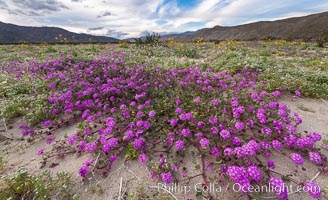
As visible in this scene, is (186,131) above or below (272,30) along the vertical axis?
below

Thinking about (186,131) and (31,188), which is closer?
(31,188)

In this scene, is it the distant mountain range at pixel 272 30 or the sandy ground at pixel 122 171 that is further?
the distant mountain range at pixel 272 30

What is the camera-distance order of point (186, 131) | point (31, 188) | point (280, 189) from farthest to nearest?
point (186, 131) < point (31, 188) < point (280, 189)

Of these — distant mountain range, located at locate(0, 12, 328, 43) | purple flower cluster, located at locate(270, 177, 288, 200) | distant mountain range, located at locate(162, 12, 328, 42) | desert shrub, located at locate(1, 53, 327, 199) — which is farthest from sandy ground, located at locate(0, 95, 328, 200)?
distant mountain range, located at locate(162, 12, 328, 42)

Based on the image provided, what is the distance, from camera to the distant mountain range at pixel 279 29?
6261cm

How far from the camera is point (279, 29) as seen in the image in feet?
265

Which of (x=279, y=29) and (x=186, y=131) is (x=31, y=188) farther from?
(x=279, y=29)

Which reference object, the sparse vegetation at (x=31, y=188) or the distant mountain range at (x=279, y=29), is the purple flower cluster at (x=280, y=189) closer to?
the sparse vegetation at (x=31, y=188)

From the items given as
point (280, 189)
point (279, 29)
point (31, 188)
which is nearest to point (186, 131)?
point (280, 189)

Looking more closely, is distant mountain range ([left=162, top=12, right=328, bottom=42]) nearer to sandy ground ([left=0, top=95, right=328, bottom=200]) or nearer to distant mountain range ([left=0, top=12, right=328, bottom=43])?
distant mountain range ([left=0, top=12, right=328, bottom=43])

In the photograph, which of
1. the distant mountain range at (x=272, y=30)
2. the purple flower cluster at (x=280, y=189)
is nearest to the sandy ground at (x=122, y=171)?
the purple flower cluster at (x=280, y=189)

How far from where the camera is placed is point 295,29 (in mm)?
71625

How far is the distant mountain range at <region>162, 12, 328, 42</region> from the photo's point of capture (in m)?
62.6

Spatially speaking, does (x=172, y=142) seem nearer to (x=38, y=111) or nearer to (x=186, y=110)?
(x=186, y=110)
